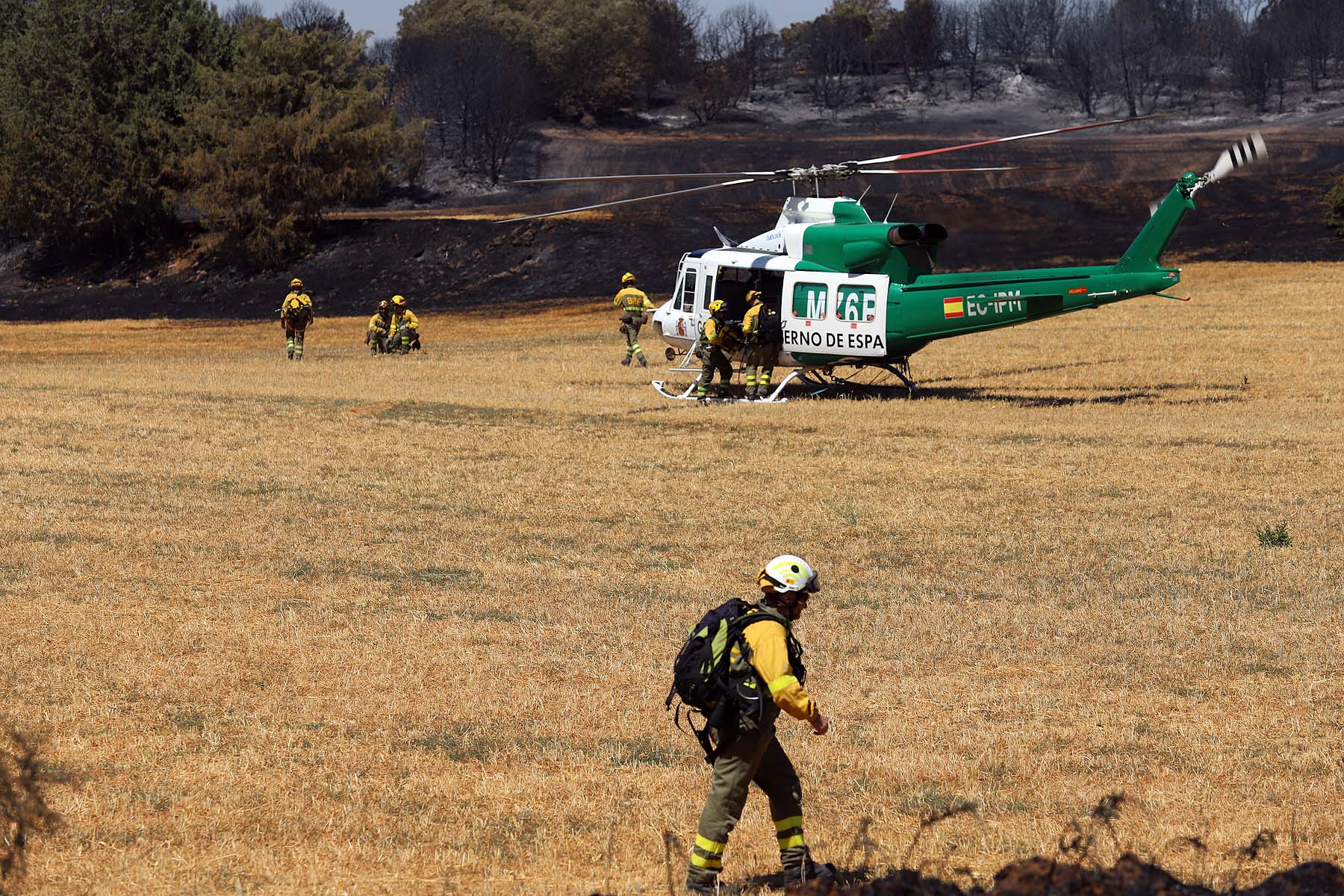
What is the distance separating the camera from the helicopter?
23.9 meters

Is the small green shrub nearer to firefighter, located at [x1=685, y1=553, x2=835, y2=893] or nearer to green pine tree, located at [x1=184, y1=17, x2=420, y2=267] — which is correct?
firefighter, located at [x1=685, y1=553, x2=835, y2=893]

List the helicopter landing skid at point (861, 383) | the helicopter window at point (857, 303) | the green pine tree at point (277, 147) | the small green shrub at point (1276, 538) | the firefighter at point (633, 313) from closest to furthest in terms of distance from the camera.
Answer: the small green shrub at point (1276, 538), the helicopter window at point (857, 303), the helicopter landing skid at point (861, 383), the firefighter at point (633, 313), the green pine tree at point (277, 147)

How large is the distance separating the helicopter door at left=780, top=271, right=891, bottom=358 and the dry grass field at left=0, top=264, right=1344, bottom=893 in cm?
118

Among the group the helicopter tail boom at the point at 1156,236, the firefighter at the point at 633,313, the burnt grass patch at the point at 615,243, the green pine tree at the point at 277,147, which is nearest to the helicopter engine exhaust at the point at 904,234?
the helicopter tail boom at the point at 1156,236

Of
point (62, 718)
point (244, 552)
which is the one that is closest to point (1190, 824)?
point (62, 718)

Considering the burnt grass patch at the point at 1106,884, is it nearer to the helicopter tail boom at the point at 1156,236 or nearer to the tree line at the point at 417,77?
the helicopter tail boom at the point at 1156,236

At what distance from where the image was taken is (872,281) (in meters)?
25.2

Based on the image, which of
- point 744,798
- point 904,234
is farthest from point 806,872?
point 904,234

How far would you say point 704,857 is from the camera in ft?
23.4

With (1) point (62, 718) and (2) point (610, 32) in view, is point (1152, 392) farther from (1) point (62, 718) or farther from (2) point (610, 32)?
(2) point (610, 32)

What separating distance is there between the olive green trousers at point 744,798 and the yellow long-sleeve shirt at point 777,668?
0.83 ft

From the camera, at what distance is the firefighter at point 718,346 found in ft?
84.8

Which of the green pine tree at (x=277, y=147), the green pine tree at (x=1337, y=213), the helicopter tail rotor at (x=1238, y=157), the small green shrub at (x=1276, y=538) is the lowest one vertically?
the small green shrub at (x=1276, y=538)

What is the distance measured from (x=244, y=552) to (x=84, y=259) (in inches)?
2159
